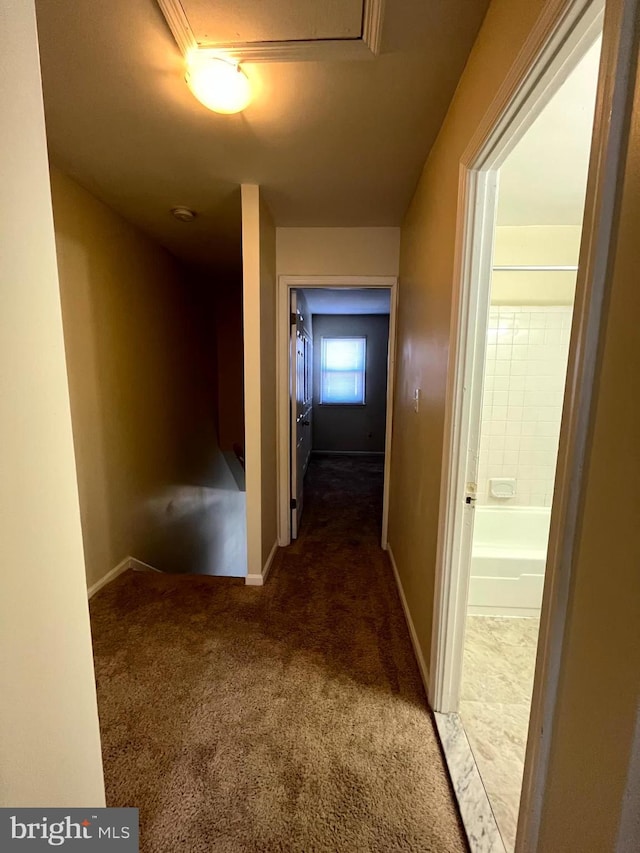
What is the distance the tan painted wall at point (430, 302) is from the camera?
1.00 m

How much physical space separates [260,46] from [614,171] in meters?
1.25

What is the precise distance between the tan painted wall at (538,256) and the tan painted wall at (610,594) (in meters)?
2.04

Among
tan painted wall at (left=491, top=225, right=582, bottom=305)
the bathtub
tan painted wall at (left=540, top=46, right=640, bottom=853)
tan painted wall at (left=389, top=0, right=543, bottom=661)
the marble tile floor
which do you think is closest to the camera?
tan painted wall at (left=540, top=46, right=640, bottom=853)

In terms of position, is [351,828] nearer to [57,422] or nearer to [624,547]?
[624,547]

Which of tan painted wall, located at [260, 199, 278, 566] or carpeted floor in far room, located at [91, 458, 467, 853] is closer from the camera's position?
carpeted floor in far room, located at [91, 458, 467, 853]

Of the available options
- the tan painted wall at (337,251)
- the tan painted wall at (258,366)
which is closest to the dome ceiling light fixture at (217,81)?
the tan painted wall at (258,366)

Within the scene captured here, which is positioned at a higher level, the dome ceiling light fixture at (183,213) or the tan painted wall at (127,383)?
the dome ceiling light fixture at (183,213)

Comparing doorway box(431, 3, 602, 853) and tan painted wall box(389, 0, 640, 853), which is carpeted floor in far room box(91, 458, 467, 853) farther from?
tan painted wall box(389, 0, 640, 853)

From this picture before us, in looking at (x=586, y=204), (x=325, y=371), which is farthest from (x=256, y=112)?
(x=325, y=371)

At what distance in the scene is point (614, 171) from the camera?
0.55 metres

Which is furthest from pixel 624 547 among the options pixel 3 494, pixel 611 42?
pixel 3 494

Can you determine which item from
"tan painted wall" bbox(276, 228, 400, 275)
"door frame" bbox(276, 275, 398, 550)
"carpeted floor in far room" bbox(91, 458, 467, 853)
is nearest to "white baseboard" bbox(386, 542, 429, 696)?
"carpeted floor in far room" bbox(91, 458, 467, 853)

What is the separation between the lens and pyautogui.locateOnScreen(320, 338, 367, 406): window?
6.00 metres

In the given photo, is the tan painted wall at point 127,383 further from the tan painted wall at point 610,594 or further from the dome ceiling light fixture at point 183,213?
the tan painted wall at point 610,594
